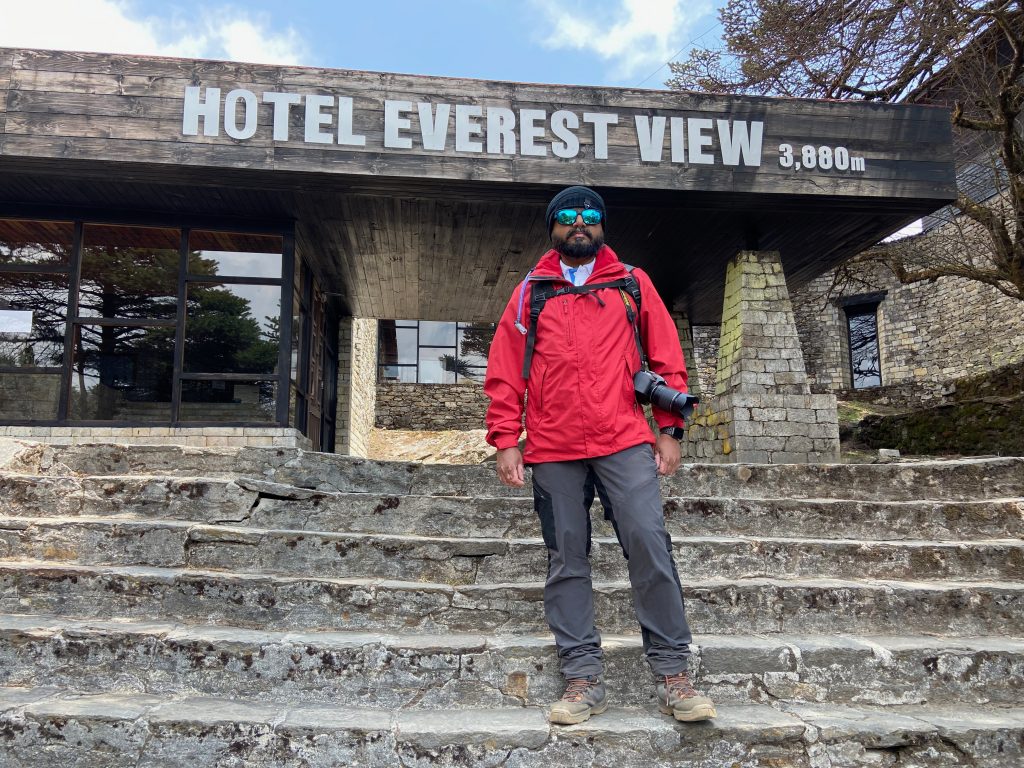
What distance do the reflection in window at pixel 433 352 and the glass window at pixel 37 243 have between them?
13374 mm

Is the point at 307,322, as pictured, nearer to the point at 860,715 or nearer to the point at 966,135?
the point at 860,715

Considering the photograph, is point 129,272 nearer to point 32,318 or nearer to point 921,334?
point 32,318

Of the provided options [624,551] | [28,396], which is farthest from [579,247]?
[28,396]

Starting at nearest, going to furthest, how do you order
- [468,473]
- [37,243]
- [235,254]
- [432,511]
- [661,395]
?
[661,395] → [432,511] → [468,473] → [37,243] → [235,254]

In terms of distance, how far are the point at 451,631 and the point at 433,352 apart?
61.7 ft

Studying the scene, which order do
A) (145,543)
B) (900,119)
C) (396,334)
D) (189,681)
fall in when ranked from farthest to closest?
(396,334) < (900,119) < (145,543) < (189,681)

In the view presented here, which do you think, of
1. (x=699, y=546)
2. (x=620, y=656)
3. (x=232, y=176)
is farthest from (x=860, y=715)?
(x=232, y=176)

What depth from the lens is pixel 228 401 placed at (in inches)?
298

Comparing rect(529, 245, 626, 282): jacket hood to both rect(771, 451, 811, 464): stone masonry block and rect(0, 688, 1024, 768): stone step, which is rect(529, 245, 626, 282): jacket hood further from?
rect(771, 451, 811, 464): stone masonry block

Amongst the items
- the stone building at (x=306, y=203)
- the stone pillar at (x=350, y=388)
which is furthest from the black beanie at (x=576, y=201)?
the stone pillar at (x=350, y=388)

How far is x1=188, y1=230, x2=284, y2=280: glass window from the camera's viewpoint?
25.3 feet

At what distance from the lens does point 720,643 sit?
9.49 feet

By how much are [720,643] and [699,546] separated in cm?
80

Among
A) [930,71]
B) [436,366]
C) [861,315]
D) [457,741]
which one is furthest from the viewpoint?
[436,366]
